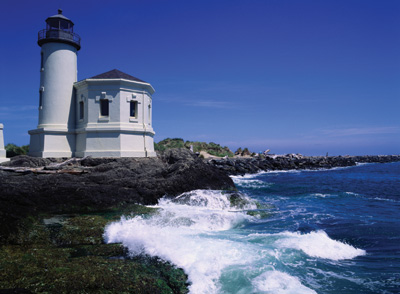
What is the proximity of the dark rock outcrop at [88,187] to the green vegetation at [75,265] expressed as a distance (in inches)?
23.7

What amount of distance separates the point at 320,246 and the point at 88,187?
21.9 ft

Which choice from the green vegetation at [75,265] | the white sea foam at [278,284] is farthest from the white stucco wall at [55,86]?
the white sea foam at [278,284]

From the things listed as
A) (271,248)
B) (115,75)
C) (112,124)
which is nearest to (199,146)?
(115,75)

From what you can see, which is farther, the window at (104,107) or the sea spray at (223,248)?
the window at (104,107)

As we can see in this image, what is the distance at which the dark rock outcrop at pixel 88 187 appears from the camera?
22.4 feet

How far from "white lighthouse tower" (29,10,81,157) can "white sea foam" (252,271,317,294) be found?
55.1 feet

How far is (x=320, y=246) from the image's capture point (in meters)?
6.05

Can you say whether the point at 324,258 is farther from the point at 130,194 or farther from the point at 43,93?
the point at 43,93

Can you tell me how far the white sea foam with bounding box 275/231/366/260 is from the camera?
5.79m

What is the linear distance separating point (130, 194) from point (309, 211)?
256 inches

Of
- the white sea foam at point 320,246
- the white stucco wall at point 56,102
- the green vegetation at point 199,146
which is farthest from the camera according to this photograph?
the green vegetation at point 199,146

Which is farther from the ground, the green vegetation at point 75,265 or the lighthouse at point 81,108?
the lighthouse at point 81,108

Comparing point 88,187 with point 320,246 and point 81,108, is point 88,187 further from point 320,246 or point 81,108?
point 81,108

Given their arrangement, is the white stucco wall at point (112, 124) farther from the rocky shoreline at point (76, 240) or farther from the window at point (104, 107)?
the rocky shoreline at point (76, 240)
